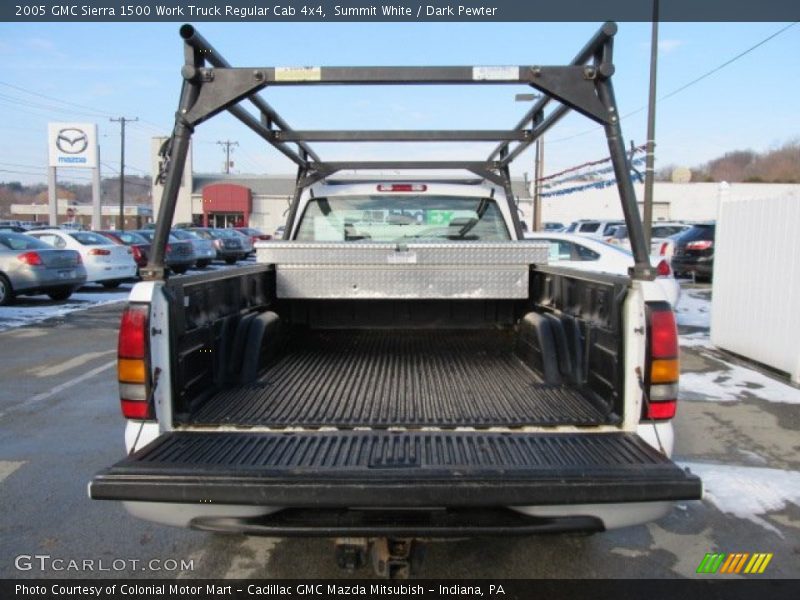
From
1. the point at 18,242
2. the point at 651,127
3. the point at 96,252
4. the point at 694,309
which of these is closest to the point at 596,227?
the point at 651,127

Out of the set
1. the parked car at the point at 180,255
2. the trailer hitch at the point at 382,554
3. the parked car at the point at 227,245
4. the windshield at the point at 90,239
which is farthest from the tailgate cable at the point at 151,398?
the parked car at the point at 227,245

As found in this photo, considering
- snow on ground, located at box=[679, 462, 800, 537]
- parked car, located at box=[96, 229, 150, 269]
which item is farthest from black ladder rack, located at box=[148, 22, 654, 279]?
parked car, located at box=[96, 229, 150, 269]

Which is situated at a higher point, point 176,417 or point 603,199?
point 603,199

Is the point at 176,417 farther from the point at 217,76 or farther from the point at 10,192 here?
the point at 10,192

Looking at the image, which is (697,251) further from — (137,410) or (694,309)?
(137,410)

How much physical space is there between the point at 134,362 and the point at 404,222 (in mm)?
2971

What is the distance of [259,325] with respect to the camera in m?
3.99

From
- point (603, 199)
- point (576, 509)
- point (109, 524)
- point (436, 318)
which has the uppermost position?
point (603, 199)

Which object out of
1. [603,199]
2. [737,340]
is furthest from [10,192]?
[737,340]

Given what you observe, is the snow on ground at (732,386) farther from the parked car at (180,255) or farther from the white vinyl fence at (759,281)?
the parked car at (180,255)

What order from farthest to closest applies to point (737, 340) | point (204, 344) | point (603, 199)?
point (603, 199) → point (737, 340) → point (204, 344)

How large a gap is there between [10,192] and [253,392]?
119189 mm

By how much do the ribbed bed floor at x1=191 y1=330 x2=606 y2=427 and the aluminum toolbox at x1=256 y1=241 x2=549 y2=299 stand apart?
488 mm

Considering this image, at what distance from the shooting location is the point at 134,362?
280cm
